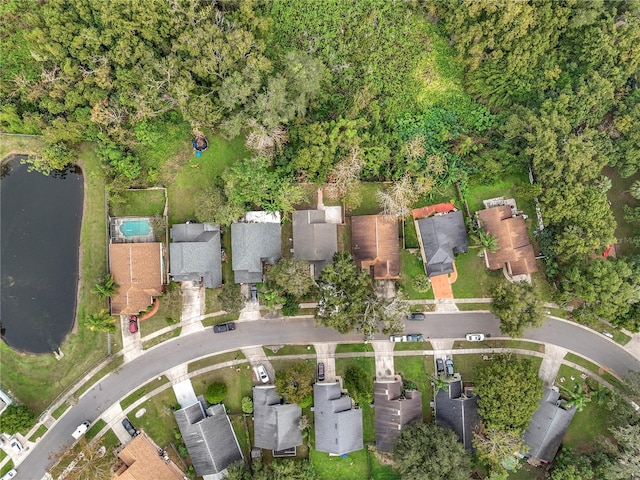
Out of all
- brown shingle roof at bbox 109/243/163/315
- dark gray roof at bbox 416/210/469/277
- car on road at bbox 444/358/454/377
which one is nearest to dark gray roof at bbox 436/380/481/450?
car on road at bbox 444/358/454/377

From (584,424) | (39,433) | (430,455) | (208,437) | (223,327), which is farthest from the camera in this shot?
(584,424)

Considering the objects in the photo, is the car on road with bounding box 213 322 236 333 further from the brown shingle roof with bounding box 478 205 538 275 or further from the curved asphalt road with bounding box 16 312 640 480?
the brown shingle roof with bounding box 478 205 538 275

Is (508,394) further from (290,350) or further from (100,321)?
(100,321)

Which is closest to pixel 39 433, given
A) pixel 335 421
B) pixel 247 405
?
pixel 247 405

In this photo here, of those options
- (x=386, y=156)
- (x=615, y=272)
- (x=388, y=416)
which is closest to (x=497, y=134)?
(x=386, y=156)

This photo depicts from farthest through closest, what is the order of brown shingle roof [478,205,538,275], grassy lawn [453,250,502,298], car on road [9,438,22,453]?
grassy lawn [453,250,502,298], brown shingle roof [478,205,538,275], car on road [9,438,22,453]

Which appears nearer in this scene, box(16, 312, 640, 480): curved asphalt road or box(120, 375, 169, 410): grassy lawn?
box(16, 312, 640, 480): curved asphalt road
